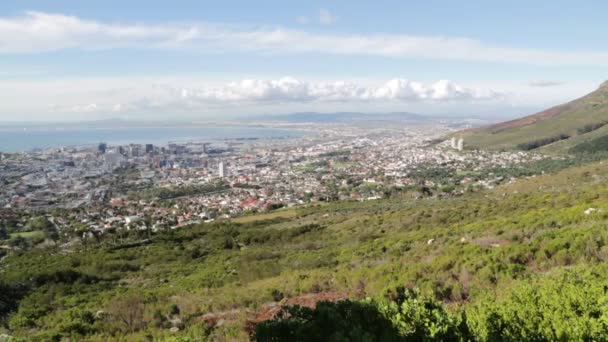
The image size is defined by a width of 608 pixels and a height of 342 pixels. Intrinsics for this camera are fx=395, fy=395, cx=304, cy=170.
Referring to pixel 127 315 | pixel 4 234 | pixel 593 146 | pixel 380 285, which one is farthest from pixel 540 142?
pixel 127 315

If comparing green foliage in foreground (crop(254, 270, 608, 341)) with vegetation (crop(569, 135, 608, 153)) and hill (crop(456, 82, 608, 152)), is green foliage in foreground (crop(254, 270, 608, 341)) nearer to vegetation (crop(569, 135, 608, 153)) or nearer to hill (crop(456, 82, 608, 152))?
vegetation (crop(569, 135, 608, 153))

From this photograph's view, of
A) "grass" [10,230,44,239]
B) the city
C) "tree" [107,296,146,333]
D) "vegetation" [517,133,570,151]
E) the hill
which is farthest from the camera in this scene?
"vegetation" [517,133,570,151]

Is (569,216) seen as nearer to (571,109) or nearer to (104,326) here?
(104,326)

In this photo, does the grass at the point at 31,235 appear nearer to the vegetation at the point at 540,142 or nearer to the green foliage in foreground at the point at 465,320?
the green foliage in foreground at the point at 465,320

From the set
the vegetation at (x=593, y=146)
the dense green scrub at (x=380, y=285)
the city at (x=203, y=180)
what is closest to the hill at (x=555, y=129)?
the vegetation at (x=593, y=146)

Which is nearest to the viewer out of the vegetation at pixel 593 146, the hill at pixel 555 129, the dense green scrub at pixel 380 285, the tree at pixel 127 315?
the dense green scrub at pixel 380 285

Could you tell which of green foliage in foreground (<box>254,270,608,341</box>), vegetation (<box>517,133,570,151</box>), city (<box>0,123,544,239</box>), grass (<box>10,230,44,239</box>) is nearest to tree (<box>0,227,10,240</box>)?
grass (<box>10,230,44,239</box>)
